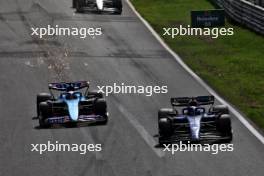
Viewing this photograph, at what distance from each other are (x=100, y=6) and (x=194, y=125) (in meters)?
21.8

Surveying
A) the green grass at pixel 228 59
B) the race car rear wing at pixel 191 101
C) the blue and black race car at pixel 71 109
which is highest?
the race car rear wing at pixel 191 101

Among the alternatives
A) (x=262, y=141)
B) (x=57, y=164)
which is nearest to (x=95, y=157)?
(x=57, y=164)

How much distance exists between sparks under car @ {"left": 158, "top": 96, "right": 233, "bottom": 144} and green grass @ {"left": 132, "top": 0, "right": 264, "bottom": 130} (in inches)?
83.9

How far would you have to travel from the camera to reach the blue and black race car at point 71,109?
19156mm

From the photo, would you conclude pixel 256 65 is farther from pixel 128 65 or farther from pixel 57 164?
pixel 57 164

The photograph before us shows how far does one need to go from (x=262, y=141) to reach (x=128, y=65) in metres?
10.4

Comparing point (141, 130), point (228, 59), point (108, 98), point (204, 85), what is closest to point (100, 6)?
point (228, 59)

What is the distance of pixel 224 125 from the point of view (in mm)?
17516

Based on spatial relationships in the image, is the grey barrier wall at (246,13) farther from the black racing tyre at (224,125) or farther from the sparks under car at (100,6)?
the black racing tyre at (224,125)

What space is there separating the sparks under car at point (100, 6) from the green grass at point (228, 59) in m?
1.47

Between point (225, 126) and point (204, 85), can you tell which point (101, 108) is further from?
point (204, 85)

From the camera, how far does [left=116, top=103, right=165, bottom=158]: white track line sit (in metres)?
17.2

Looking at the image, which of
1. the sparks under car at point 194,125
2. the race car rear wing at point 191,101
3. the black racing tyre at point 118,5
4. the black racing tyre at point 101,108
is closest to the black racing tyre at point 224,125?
the sparks under car at point 194,125

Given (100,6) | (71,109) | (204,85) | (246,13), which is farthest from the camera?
(100,6)
